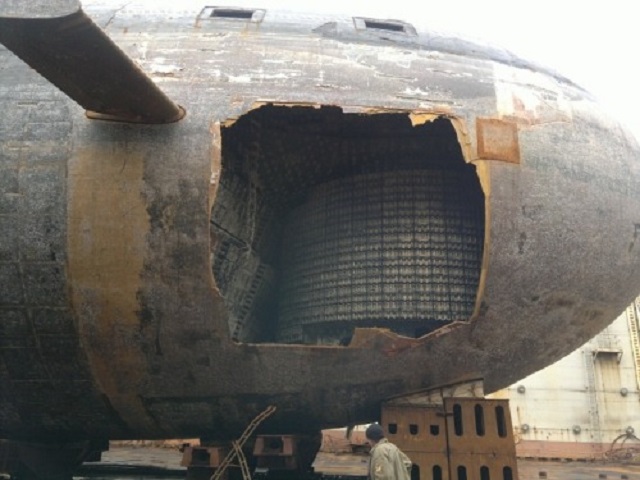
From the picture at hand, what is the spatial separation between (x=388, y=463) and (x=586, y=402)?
18.1 m

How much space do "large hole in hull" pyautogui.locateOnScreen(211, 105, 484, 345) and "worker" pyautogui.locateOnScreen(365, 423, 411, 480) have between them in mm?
928

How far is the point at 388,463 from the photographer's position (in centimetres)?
421

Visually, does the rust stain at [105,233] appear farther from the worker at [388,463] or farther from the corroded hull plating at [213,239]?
the worker at [388,463]

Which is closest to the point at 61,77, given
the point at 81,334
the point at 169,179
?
the point at 169,179

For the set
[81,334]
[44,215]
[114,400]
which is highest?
[44,215]

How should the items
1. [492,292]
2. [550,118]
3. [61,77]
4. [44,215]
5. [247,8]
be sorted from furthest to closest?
1. [247,8]
2. [550,118]
3. [492,292]
4. [44,215]
5. [61,77]

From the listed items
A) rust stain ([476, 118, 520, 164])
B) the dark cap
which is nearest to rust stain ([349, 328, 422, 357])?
the dark cap

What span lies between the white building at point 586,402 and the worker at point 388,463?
16.0m

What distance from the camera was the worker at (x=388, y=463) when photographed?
13.8 ft

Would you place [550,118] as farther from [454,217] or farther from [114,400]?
[114,400]

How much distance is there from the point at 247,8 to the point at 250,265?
6.52 ft

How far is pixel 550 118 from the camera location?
4.79 m

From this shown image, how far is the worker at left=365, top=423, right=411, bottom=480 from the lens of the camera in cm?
419

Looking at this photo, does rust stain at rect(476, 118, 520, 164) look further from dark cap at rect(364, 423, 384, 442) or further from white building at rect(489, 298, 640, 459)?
white building at rect(489, 298, 640, 459)
